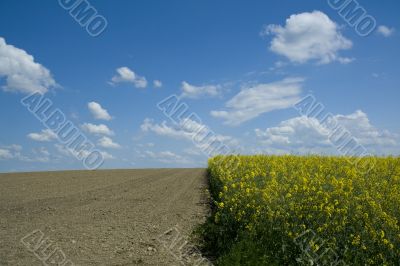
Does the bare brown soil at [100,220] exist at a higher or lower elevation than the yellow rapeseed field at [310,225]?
lower

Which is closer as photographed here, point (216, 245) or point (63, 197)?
point (216, 245)

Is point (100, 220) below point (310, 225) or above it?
below

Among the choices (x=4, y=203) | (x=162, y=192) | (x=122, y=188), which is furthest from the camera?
(x=122, y=188)

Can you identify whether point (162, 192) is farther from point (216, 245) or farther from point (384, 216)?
point (384, 216)

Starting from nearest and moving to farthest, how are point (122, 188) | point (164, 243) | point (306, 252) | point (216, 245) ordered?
point (306, 252) → point (216, 245) → point (164, 243) → point (122, 188)

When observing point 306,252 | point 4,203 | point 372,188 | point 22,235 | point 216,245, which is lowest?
point 4,203

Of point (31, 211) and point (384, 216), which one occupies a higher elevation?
point (384, 216)

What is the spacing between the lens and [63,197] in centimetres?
1806

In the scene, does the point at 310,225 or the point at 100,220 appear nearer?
the point at 310,225

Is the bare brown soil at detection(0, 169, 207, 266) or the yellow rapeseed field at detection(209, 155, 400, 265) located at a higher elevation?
the yellow rapeseed field at detection(209, 155, 400, 265)

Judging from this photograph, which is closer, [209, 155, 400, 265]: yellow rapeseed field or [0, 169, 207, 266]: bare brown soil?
[209, 155, 400, 265]: yellow rapeseed field

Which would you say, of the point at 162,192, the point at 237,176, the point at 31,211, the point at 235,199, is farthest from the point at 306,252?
the point at 162,192

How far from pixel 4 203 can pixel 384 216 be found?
538 inches

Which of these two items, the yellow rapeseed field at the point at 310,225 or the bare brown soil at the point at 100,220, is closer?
A: the yellow rapeseed field at the point at 310,225
